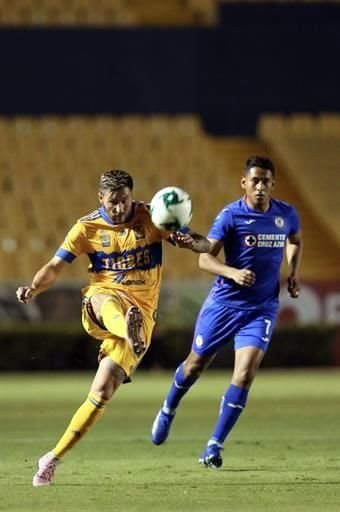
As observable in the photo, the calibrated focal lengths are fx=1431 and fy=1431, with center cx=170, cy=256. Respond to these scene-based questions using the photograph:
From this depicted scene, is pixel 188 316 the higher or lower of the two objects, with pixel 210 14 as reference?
lower

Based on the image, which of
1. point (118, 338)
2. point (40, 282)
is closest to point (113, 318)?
point (118, 338)

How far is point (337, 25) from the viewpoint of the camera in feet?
97.5

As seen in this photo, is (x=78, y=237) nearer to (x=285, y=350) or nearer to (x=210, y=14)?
(x=285, y=350)

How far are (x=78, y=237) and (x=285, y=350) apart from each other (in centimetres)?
1484

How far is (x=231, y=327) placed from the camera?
10750 mm

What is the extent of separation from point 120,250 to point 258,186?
4.82 feet

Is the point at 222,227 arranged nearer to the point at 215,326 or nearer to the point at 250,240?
the point at 250,240

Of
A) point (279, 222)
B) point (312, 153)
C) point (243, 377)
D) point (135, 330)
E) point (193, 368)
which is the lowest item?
point (312, 153)

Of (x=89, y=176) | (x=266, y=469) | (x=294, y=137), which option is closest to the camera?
(x=266, y=469)

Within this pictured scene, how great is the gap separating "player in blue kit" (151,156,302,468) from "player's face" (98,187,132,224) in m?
1.16

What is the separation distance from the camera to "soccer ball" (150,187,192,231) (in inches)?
364

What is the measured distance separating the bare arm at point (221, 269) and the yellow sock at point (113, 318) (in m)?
1.17

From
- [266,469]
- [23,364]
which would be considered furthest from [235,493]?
[23,364]

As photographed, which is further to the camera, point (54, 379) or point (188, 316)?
point (188, 316)
